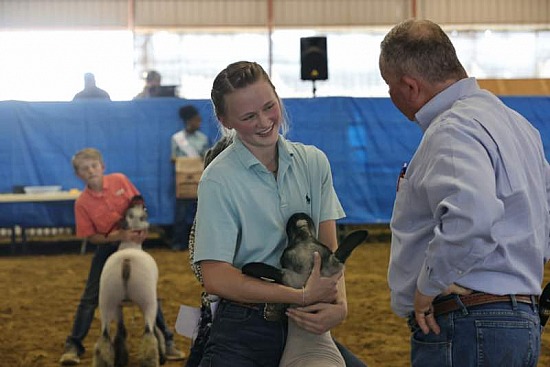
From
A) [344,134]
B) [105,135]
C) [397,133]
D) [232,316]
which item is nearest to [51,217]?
[105,135]

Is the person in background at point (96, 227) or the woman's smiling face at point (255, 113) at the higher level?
the woman's smiling face at point (255, 113)

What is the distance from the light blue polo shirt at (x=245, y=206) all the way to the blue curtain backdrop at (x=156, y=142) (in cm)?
826

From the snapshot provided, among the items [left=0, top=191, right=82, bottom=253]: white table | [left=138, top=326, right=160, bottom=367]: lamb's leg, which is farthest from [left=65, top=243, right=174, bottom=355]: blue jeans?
[left=0, top=191, right=82, bottom=253]: white table

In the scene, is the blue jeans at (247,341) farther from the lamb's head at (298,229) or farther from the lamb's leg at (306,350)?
the lamb's head at (298,229)

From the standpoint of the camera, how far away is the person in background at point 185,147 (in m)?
10.9

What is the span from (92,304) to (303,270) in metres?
3.33

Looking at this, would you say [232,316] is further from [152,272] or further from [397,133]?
[397,133]

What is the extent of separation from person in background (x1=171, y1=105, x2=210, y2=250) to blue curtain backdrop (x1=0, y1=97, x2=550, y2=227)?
7.1 inches

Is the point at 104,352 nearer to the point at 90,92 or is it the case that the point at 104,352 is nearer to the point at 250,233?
the point at 250,233

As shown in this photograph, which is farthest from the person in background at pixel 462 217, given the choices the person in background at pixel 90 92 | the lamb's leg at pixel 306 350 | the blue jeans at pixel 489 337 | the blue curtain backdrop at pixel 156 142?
the person in background at pixel 90 92

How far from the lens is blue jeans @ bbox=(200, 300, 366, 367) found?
8.22ft

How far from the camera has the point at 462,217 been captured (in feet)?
6.70

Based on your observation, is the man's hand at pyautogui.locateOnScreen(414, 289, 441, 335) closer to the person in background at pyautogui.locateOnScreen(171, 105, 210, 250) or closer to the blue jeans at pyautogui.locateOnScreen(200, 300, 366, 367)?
the blue jeans at pyautogui.locateOnScreen(200, 300, 366, 367)

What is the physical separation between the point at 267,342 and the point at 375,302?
190 inches
